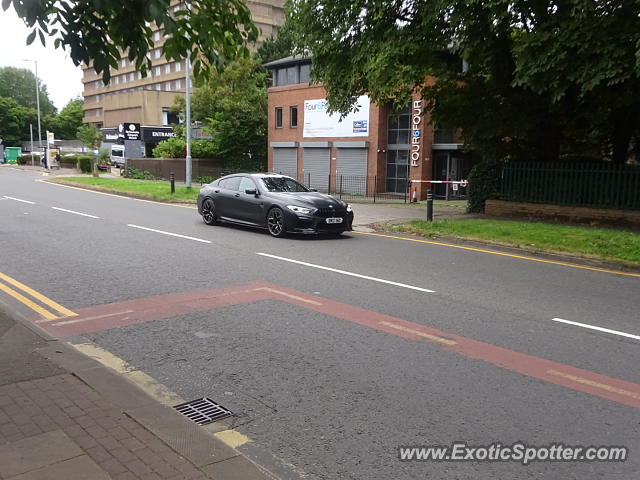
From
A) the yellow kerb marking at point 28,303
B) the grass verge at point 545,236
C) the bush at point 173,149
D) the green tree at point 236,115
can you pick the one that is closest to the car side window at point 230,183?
the grass verge at point 545,236

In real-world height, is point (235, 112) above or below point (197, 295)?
above

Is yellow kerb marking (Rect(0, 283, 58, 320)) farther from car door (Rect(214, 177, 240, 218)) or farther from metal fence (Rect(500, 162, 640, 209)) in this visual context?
metal fence (Rect(500, 162, 640, 209))

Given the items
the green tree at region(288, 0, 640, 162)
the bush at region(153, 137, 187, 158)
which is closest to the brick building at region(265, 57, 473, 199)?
the green tree at region(288, 0, 640, 162)

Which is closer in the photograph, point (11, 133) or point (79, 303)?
point (79, 303)

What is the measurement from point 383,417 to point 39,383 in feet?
8.74

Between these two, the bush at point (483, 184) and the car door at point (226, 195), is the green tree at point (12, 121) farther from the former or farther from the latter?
the bush at point (483, 184)

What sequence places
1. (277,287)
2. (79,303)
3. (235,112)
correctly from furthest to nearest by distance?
(235,112), (277,287), (79,303)

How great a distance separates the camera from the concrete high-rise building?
220 ft

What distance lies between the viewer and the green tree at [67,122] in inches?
4451

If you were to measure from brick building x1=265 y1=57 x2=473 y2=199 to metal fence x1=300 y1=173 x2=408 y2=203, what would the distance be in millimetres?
56

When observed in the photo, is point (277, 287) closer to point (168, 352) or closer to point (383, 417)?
point (168, 352)

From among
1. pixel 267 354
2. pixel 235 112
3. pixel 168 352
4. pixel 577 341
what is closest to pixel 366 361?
pixel 267 354

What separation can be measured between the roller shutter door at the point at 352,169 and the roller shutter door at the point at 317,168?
1.10m

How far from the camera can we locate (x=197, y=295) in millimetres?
7789
